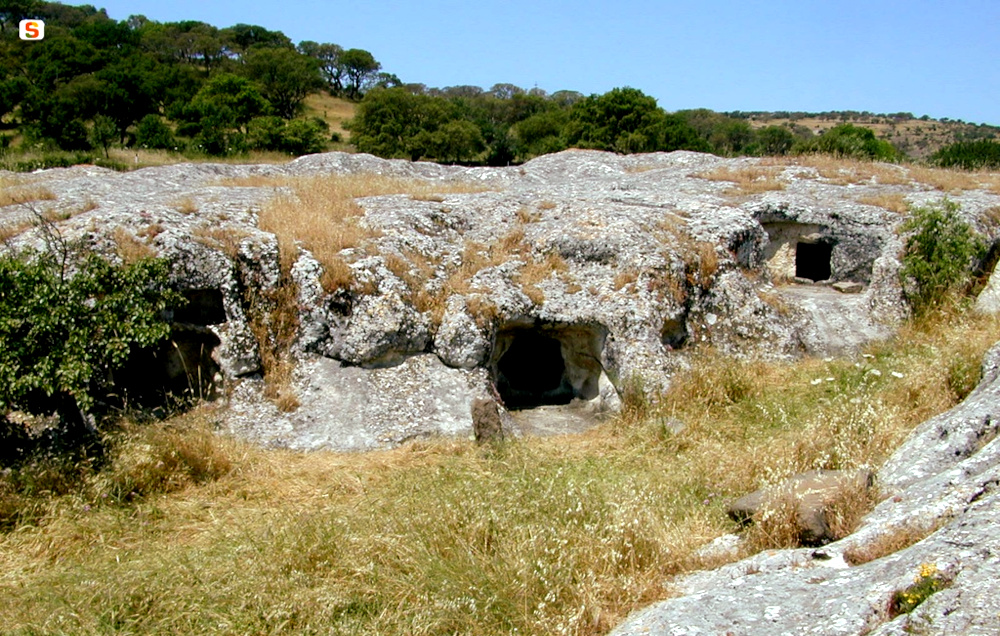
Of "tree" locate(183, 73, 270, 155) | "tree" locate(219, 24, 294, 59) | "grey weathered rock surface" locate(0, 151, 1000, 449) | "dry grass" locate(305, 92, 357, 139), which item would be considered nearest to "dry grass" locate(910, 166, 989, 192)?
"grey weathered rock surface" locate(0, 151, 1000, 449)

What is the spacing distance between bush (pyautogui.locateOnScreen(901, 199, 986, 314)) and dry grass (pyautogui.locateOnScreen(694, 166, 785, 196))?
11.8 feet

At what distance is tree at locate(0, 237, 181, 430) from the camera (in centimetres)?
827

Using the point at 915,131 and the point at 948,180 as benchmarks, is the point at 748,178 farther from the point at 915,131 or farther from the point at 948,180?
the point at 915,131

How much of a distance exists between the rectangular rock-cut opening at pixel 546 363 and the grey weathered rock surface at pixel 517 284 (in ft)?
0.11

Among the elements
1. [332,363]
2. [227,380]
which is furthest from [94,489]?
[332,363]

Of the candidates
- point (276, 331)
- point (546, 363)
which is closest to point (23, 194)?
point (276, 331)

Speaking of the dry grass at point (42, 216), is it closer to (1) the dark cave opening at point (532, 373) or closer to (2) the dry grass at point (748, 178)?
(1) the dark cave opening at point (532, 373)

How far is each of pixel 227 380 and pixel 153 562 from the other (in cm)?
399

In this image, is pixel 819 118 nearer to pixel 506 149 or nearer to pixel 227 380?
pixel 506 149

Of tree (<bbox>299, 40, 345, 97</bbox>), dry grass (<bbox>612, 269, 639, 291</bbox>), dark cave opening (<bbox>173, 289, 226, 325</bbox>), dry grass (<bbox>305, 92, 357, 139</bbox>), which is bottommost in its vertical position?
dark cave opening (<bbox>173, 289, 226, 325</bbox>)

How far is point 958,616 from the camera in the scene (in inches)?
→ 161

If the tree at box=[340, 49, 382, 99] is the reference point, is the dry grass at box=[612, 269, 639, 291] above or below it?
below

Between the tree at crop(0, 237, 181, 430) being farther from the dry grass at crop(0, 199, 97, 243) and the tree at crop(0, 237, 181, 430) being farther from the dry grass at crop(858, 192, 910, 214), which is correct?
the dry grass at crop(858, 192, 910, 214)

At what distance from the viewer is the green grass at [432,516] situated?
20.2 feet
